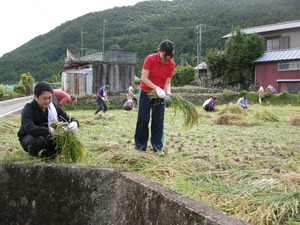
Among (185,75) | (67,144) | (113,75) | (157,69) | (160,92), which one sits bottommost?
(67,144)

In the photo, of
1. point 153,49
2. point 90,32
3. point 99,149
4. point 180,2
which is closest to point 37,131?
point 99,149

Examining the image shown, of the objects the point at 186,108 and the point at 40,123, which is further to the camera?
the point at 186,108

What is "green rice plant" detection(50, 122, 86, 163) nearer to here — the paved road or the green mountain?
the paved road

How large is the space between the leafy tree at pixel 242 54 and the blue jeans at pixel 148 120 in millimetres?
29629

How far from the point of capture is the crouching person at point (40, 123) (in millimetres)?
3604

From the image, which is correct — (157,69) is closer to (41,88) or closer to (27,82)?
(41,88)

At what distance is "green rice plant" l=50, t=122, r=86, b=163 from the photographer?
3574 millimetres

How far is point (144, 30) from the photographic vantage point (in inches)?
3196

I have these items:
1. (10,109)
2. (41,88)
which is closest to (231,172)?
(41,88)

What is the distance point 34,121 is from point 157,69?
1.85 m

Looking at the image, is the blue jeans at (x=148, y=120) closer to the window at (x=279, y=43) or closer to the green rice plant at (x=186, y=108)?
the green rice plant at (x=186, y=108)

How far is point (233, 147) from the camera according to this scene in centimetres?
520

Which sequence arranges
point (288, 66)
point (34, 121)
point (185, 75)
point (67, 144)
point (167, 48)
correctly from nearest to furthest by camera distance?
point (67, 144), point (34, 121), point (167, 48), point (288, 66), point (185, 75)

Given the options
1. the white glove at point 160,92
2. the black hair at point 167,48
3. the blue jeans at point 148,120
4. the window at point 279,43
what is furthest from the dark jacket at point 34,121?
the window at point 279,43
